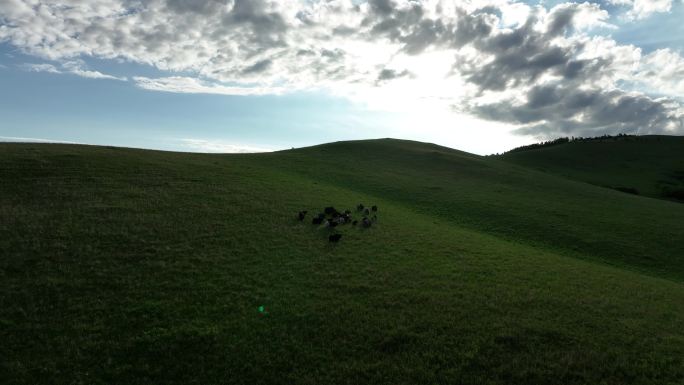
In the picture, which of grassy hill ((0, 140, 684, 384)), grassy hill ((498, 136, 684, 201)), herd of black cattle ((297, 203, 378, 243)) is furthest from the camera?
grassy hill ((498, 136, 684, 201))

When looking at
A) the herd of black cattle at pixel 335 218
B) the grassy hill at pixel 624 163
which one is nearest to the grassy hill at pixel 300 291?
the herd of black cattle at pixel 335 218

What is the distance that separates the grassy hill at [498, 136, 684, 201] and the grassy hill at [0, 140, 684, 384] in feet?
177

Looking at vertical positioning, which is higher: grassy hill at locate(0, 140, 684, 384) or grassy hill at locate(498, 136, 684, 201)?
grassy hill at locate(498, 136, 684, 201)

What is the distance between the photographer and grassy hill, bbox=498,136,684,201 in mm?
78500

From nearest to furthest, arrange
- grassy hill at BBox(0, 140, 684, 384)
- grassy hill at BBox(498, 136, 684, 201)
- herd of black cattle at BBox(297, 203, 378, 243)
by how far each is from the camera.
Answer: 1. grassy hill at BBox(0, 140, 684, 384)
2. herd of black cattle at BBox(297, 203, 378, 243)
3. grassy hill at BBox(498, 136, 684, 201)

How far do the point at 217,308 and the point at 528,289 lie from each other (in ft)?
45.9

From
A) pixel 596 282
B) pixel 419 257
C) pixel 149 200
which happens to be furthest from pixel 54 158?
pixel 596 282

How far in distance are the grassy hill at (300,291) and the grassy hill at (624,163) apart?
2122 inches

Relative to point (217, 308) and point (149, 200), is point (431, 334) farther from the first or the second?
point (149, 200)

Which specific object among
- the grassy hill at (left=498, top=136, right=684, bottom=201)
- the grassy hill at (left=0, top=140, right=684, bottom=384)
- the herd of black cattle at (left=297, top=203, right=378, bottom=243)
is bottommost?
the grassy hill at (left=0, top=140, right=684, bottom=384)

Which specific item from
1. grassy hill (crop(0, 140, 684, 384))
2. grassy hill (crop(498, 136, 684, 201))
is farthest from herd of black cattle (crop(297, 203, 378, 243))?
grassy hill (crop(498, 136, 684, 201))

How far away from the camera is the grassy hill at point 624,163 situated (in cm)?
7850

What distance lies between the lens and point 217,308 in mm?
14242

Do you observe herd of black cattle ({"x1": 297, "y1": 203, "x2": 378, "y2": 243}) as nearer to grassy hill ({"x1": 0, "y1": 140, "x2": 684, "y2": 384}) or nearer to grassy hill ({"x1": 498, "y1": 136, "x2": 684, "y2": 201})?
grassy hill ({"x1": 0, "y1": 140, "x2": 684, "y2": 384})
